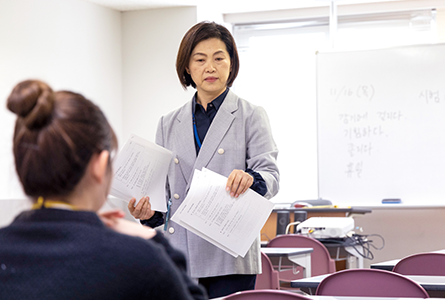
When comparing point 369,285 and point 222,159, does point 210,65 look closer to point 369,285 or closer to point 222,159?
point 222,159

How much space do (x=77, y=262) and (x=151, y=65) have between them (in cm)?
518

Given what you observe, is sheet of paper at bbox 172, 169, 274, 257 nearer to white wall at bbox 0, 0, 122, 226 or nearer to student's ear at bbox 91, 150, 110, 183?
student's ear at bbox 91, 150, 110, 183

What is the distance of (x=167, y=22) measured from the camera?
561 centimetres

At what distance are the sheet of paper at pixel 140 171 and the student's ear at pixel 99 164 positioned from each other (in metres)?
0.88

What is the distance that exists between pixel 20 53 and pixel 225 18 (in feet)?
8.36

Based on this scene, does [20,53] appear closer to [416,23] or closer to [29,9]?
[29,9]

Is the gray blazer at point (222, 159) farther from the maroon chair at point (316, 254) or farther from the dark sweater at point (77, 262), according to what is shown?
the maroon chair at point (316, 254)

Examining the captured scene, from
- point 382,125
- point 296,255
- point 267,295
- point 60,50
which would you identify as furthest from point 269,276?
point 60,50

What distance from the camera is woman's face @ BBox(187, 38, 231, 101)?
175cm

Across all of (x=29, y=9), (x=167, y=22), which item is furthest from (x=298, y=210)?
(x=29, y=9)

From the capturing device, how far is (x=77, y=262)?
26.3 inches

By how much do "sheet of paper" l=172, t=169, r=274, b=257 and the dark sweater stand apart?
817 mm

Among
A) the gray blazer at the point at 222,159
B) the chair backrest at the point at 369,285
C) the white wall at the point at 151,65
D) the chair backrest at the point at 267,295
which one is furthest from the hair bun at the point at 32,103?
the white wall at the point at 151,65

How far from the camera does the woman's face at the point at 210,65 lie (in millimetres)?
1751
